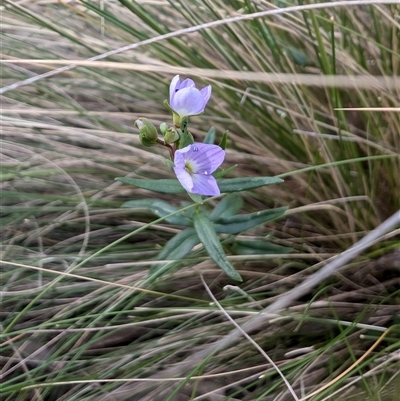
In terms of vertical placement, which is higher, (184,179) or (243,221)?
(184,179)

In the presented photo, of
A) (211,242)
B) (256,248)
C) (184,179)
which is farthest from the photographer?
(256,248)

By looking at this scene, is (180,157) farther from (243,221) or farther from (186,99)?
(243,221)

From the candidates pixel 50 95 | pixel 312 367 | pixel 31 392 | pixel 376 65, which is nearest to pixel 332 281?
pixel 312 367

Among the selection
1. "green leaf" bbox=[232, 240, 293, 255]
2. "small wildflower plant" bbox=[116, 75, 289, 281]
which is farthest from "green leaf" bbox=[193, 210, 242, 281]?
"green leaf" bbox=[232, 240, 293, 255]

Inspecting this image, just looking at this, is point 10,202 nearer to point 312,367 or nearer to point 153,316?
point 153,316

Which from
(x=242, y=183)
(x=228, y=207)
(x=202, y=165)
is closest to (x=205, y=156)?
(x=202, y=165)

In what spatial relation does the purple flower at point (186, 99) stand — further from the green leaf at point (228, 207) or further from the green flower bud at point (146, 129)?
the green leaf at point (228, 207)
